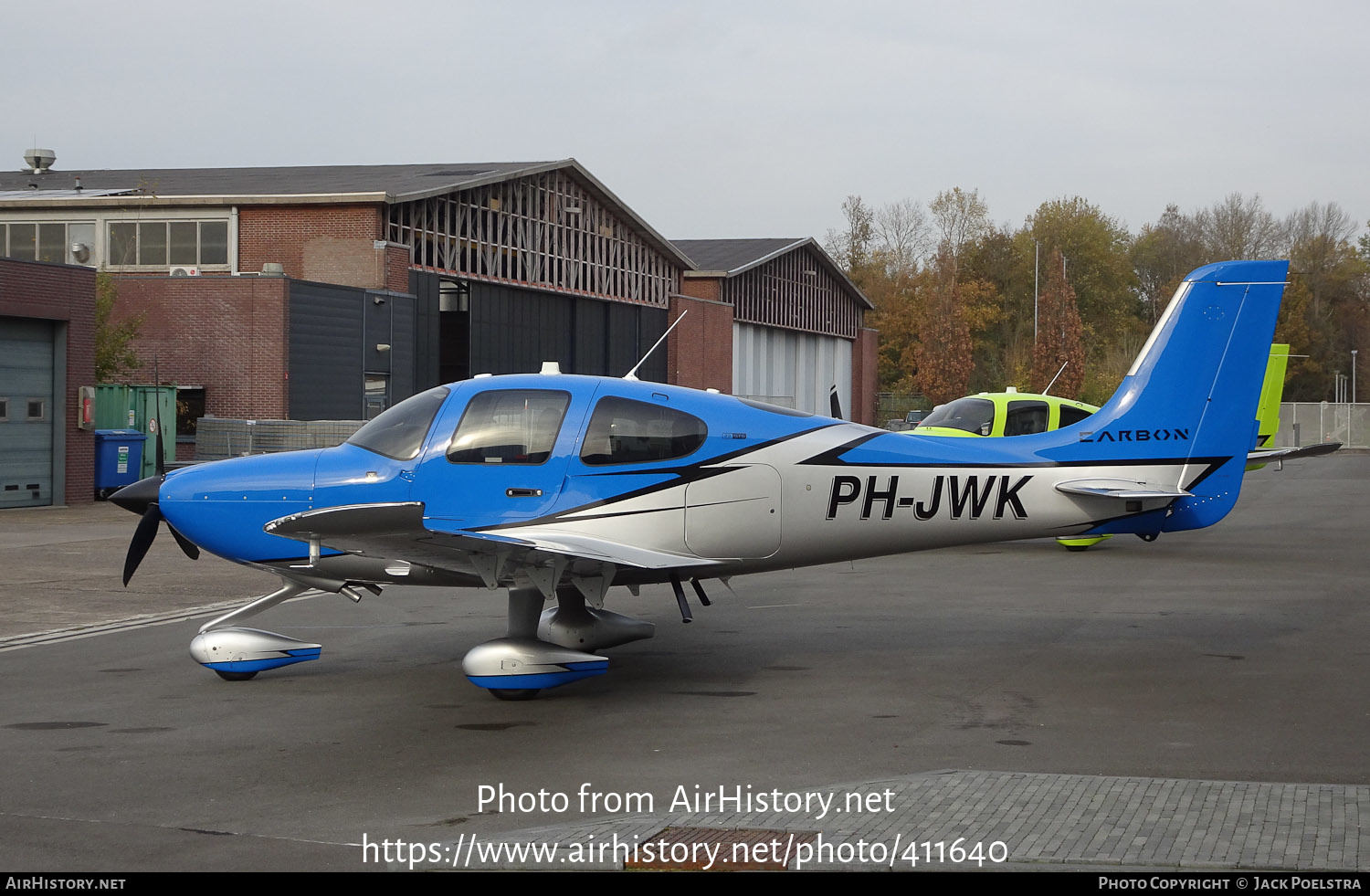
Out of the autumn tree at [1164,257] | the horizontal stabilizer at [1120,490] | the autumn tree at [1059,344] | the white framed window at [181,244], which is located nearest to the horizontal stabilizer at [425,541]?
the horizontal stabilizer at [1120,490]

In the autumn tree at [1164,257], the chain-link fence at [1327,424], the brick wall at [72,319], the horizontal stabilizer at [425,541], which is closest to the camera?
the horizontal stabilizer at [425,541]

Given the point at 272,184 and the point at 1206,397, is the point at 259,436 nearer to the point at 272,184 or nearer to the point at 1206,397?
the point at 272,184

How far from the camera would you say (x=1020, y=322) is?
286ft

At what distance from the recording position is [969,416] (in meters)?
21.4

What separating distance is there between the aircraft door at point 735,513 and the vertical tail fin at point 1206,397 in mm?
2872

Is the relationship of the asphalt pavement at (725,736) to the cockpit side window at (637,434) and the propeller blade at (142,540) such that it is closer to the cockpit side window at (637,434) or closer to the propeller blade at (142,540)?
the propeller blade at (142,540)

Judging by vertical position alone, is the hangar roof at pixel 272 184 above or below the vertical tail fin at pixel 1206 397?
above

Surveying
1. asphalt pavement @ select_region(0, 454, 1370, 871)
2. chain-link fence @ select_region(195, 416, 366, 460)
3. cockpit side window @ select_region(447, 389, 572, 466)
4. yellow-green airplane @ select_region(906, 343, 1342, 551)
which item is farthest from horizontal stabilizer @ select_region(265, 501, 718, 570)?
chain-link fence @ select_region(195, 416, 366, 460)

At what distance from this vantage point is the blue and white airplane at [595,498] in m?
9.70

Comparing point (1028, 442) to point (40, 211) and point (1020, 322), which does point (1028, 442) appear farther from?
point (1020, 322)

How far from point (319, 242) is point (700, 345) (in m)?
20.4

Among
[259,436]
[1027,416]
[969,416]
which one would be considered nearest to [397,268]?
[259,436]

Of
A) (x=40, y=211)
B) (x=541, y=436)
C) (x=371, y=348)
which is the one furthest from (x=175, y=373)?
(x=541, y=436)

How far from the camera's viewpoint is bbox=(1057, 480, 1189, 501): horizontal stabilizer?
10727mm
